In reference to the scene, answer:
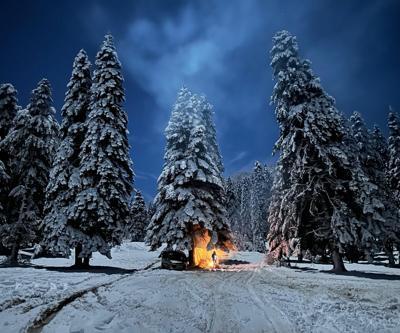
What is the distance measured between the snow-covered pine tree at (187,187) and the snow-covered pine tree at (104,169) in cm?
402

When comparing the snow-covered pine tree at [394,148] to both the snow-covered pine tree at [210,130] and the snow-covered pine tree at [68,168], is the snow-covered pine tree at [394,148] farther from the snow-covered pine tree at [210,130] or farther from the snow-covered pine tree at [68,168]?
the snow-covered pine tree at [68,168]

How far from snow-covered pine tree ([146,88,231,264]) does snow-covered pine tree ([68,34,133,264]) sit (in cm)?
402

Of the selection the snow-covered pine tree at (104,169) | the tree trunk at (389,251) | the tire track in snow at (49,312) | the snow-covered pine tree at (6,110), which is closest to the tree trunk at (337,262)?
the tree trunk at (389,251)

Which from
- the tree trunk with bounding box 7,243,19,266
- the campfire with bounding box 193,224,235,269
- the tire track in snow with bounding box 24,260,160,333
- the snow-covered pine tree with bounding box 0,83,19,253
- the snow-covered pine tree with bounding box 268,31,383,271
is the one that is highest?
the snow-covered pine tree with bounding box 0,83,19,253

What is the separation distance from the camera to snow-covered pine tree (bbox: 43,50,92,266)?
2250 cm

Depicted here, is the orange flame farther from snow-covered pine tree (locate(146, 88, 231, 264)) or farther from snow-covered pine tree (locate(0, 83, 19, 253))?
snow-covered pine tree (locate(0, 83, 19, 253))

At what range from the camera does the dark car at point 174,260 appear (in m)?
27.1

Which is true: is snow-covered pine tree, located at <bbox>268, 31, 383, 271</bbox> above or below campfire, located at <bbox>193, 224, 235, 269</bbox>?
above

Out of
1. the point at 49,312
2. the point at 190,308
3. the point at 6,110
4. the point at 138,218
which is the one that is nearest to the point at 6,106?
the point at 6,110

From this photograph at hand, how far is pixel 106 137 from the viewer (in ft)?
83.9

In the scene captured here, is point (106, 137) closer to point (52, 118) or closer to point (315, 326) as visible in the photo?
point (52, 118)

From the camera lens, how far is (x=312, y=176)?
932 inches

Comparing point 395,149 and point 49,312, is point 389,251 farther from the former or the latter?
point 49,312

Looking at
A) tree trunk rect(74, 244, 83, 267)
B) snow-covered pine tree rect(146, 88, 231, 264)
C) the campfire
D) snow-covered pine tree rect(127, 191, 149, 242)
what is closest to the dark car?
snow-covered pine tree rect(146, 88, 231, 264)
